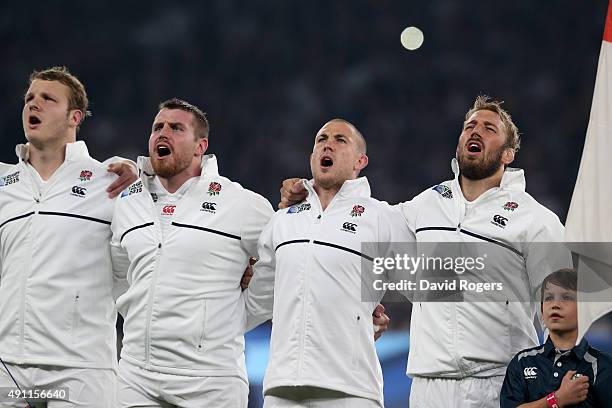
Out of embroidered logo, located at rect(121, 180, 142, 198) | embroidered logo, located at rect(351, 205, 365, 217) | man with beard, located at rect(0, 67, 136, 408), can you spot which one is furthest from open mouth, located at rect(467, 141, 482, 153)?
man with beard, located at rect(0, 67, 136, 408)

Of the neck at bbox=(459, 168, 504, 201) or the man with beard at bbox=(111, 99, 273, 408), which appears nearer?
the man with beard at bbox=(111, 99, 273, 408)

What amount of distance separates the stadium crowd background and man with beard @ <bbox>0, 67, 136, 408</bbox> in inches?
249

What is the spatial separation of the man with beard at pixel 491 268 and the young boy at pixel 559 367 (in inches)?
5.1

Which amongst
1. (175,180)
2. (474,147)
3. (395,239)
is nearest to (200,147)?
(175,180)

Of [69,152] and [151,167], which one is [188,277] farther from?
[69,152]

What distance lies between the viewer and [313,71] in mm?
12164

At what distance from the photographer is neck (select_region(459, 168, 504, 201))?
15.5ft

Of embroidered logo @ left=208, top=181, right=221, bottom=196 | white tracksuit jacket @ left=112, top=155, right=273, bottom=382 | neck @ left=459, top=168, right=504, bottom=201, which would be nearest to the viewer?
white tracksuit jacket @ left=112, top=155, right=273, bottom=382

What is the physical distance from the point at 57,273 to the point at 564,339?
243 centimetres

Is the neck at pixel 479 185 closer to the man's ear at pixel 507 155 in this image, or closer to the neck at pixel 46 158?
the man's ear at pixel 507 155

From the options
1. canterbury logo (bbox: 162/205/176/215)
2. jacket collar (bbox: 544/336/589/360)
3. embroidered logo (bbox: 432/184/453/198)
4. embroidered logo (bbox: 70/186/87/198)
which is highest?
embroidered logo (bbox: 432/184/453/198)

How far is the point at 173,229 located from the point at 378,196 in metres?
6.86

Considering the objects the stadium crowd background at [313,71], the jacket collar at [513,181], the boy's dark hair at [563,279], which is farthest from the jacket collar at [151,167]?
the stadium crowd background at [313,71]

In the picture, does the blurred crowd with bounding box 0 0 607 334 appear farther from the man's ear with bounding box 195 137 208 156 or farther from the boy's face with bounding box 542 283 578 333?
the boy's face with bounding box 542 283 578 333
